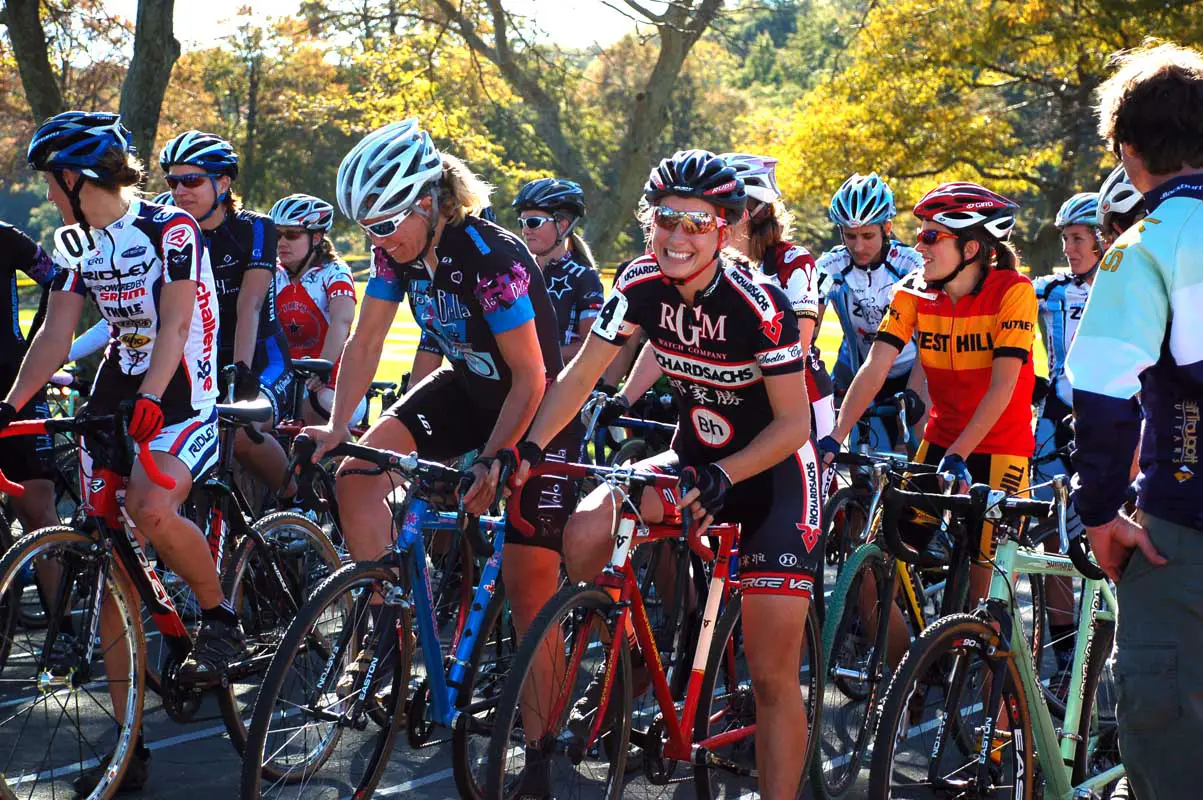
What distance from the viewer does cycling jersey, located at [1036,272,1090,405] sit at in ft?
24.8

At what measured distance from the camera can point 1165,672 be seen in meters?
3.20

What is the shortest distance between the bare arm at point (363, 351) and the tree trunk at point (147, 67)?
8.35 meters

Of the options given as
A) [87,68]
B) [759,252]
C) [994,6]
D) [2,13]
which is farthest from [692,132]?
[759,252]

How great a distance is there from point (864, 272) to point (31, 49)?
8918mm

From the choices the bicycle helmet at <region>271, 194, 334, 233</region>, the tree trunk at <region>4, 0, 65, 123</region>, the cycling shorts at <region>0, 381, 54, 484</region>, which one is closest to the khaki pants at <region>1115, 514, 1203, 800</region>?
the cycling shorts at <region>0, 381, 54, 484</region>

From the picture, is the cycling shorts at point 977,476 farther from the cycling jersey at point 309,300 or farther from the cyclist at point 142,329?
the cycling jersey at point 309,300

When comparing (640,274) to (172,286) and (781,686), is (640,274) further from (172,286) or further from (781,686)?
(172,286)

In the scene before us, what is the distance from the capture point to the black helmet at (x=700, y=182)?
421 centimetres

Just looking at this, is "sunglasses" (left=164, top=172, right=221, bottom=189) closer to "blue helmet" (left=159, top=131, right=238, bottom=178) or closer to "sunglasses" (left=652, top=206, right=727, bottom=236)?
"blue helmet" (left=159, top=131, right=238, bottom=178)

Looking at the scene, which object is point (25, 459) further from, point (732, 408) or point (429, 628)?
point (732, 408)

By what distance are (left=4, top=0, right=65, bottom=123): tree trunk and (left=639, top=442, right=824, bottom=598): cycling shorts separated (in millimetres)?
10932

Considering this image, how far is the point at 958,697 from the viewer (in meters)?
4.28

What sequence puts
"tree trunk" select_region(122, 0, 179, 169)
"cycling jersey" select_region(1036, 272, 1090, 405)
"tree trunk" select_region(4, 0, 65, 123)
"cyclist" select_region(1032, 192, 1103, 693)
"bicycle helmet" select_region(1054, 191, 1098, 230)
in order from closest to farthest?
"cyclist" select_region(1032, 192, 1103, 693) < "bicycle helmet" select_region(1054, 191, 1098, 230) < "cycling jersey" select_region(1036, 272, 1090, 405) < "tree trunk" select_region(122, 0, 179, 169) < "tree trunk" select_region(4, 0, 65, 123)

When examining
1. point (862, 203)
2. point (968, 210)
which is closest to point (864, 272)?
point (862, 203)
